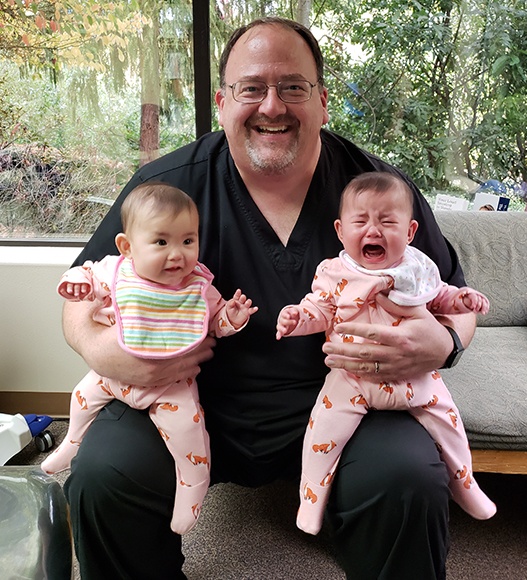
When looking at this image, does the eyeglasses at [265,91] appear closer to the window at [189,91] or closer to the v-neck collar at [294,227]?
the v-neck collar at [294,227]

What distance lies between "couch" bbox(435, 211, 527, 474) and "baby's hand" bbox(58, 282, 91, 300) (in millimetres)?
973

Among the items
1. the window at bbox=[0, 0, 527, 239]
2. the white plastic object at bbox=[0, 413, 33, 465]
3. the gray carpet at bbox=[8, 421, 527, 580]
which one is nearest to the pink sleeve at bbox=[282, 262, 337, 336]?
the gray carpet at bbox=[8, 421, 527, 580]

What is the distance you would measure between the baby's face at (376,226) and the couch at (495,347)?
1.74 feet

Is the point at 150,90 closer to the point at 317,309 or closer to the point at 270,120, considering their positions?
the point at 270,120

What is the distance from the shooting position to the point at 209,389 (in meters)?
1.36

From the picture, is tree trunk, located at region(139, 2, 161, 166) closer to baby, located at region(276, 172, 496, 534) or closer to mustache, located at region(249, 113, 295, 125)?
mustache, located at region(249, 113, 295, 125)

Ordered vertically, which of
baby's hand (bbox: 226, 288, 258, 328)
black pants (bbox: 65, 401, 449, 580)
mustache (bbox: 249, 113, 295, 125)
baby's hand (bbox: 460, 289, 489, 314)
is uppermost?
mustache (bbox: 249, 113, 295, 125)

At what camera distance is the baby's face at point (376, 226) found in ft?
3.71

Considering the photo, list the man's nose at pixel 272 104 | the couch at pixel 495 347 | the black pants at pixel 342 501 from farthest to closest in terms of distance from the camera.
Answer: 1. the couch at pixel 495 347
2. the man's nose at pixel 272 104
3. the black pants at pixel 342 501

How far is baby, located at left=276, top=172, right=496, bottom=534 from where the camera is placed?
1141mm

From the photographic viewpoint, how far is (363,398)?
1158mm

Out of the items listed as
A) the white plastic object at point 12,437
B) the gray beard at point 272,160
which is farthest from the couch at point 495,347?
the white plastic object at point 12,437

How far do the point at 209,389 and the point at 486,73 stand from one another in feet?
6.01

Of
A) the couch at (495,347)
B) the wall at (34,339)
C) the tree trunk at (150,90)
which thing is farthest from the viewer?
the tree trunk at (150,90)
